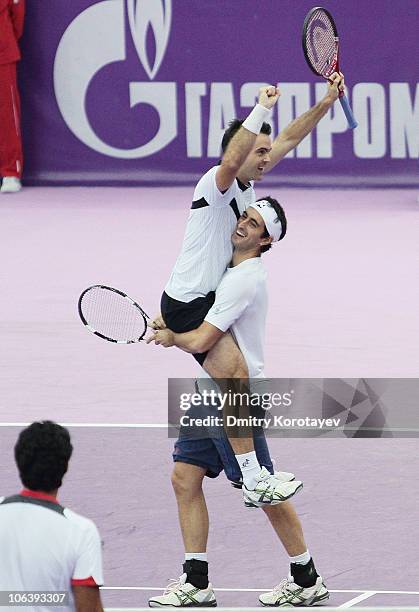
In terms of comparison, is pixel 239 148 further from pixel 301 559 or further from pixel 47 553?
pixel 47 553

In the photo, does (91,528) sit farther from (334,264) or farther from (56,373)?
(334,264)

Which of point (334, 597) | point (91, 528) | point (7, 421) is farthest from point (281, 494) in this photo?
point (7, 421)

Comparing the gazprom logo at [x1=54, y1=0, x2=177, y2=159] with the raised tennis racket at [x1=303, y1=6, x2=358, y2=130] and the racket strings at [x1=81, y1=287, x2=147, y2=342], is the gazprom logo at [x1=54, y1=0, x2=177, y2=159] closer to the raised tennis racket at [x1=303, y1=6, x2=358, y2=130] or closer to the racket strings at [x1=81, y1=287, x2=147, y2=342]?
the raised tennis racket at [x1=303, y1=6, x2=358, y2=130]

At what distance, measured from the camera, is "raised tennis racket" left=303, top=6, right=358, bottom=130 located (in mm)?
9875

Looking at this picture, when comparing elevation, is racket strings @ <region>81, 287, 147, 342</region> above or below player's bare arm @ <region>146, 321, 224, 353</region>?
below

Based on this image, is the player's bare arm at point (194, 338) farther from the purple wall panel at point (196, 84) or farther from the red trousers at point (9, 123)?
the red trousers at point (9, 123)

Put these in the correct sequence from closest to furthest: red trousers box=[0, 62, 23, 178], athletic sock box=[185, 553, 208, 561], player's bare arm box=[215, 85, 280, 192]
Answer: player's bare arm box=[215, 85, 280, 192] < athletic sock box=[185, 553, 208, 561] < red trousers box=[0, 62, 23, 178]

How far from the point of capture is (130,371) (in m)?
12.6

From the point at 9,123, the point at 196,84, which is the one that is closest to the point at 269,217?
the point at 196,84

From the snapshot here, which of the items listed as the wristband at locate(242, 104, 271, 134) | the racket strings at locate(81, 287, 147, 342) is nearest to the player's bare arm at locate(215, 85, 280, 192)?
the wristband at locate(242, 104, 271, 134)

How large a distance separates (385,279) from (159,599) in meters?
7.28

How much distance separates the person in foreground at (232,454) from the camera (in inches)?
320

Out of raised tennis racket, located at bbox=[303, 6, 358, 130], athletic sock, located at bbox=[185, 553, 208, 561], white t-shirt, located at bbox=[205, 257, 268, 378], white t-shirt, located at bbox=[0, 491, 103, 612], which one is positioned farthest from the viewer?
raised tennis racket, located at bbox=[303, 6, 358, 130]

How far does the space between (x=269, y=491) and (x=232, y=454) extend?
0.94 feet
